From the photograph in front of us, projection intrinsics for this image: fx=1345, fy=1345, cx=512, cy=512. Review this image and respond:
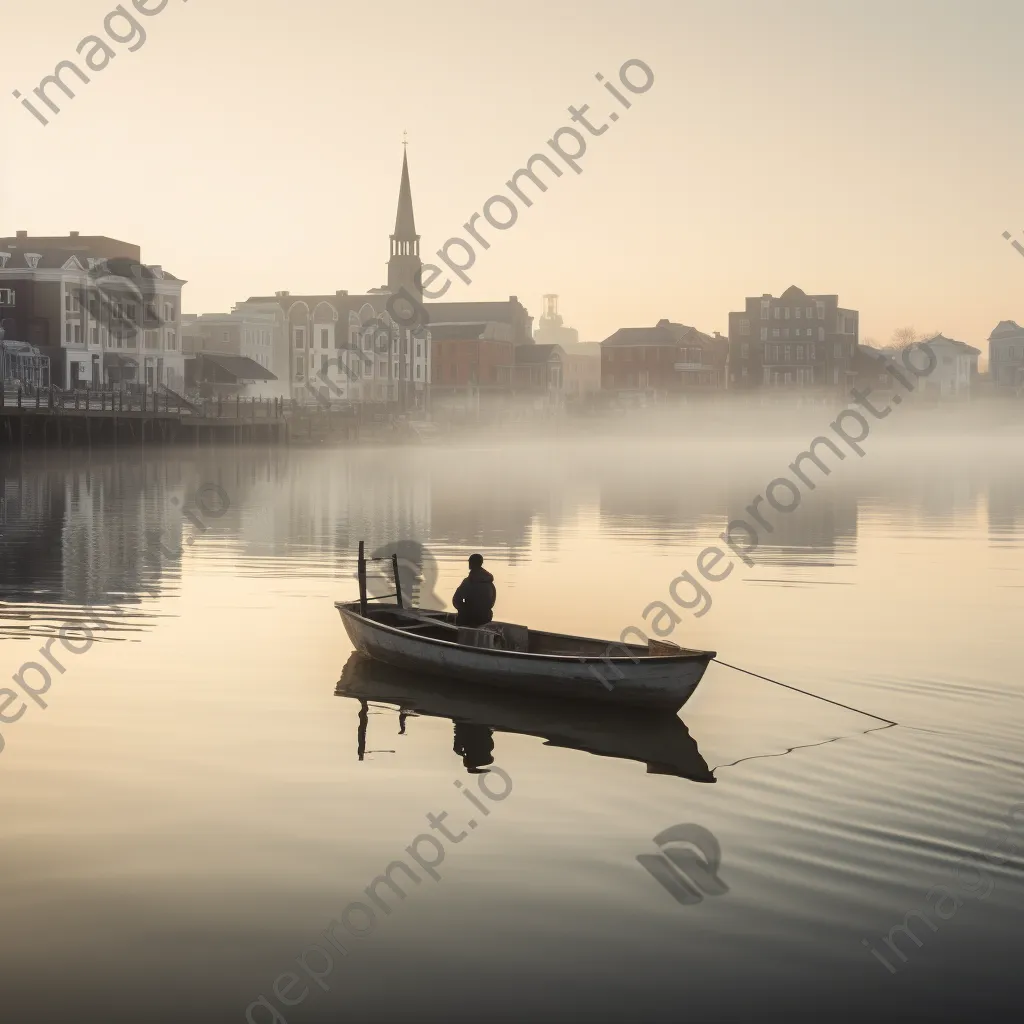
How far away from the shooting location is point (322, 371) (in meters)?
156

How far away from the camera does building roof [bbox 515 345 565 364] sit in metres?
177

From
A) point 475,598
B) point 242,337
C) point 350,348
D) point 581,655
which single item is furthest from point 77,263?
point 581,655

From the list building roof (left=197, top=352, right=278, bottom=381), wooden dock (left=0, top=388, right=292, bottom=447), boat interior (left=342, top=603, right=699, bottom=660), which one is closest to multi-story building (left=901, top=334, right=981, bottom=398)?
building roof (left=197, top=352, right=278, bottom=381)

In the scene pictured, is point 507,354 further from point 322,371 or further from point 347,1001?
point 347,1001

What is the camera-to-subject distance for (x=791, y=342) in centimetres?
17200

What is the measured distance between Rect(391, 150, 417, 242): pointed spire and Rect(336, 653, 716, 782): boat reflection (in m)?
155

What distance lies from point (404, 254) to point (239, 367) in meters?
39.4

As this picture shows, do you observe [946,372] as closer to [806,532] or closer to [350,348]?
[350,348]

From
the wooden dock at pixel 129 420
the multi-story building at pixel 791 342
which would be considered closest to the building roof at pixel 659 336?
the multi-story building at pixel 791 342

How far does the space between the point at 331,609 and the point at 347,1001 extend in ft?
61.4

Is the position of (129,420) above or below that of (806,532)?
above

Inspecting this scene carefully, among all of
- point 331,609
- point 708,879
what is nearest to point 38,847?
point 708,879

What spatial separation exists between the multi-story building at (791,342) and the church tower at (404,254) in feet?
134

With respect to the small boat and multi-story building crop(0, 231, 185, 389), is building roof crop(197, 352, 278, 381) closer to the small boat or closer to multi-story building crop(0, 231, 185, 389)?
multi-story building crop(0, 231, 185, 389)
